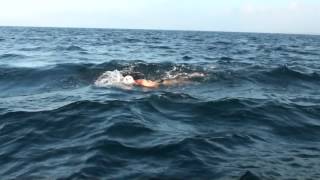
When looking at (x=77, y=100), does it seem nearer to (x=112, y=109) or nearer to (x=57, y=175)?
(x=112, y=109)

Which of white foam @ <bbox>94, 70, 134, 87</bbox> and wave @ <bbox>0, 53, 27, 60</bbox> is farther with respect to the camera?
wave @ <bbox>0, 53, 27, 60</bbox>

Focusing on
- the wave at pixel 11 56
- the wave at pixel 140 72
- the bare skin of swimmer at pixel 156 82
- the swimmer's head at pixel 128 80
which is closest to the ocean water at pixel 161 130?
the wave at pixel 140 72

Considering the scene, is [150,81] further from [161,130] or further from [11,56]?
Answer: [11,56]

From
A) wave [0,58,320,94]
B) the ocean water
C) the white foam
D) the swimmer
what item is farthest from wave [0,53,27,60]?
the swimmer

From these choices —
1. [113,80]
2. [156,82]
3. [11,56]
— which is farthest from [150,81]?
[11,56]

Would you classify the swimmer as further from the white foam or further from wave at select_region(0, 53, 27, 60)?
wave at select_region(0, 53, 27, 60)

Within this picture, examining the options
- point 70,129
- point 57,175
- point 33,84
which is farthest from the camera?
point 33,84

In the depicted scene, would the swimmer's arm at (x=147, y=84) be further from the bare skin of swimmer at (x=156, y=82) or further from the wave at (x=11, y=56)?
the wave at (x=11, y=56)

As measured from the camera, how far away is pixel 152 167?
267 inches

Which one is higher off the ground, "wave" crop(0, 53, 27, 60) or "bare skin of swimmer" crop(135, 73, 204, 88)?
"bare skin of swimmer" crop(135, 73, 204, 88)

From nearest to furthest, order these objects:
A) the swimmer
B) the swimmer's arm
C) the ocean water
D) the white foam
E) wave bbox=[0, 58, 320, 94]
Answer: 1. the ocean water
2. the swimmer's arm
3. the swimmer
4. the white foam
5. wave bbox=[0, 58, 320, 94]

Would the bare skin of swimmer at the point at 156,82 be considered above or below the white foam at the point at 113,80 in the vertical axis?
above

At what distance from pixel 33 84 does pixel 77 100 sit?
4.10 meters

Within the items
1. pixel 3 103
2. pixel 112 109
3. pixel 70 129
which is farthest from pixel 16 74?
pixel 70 129
